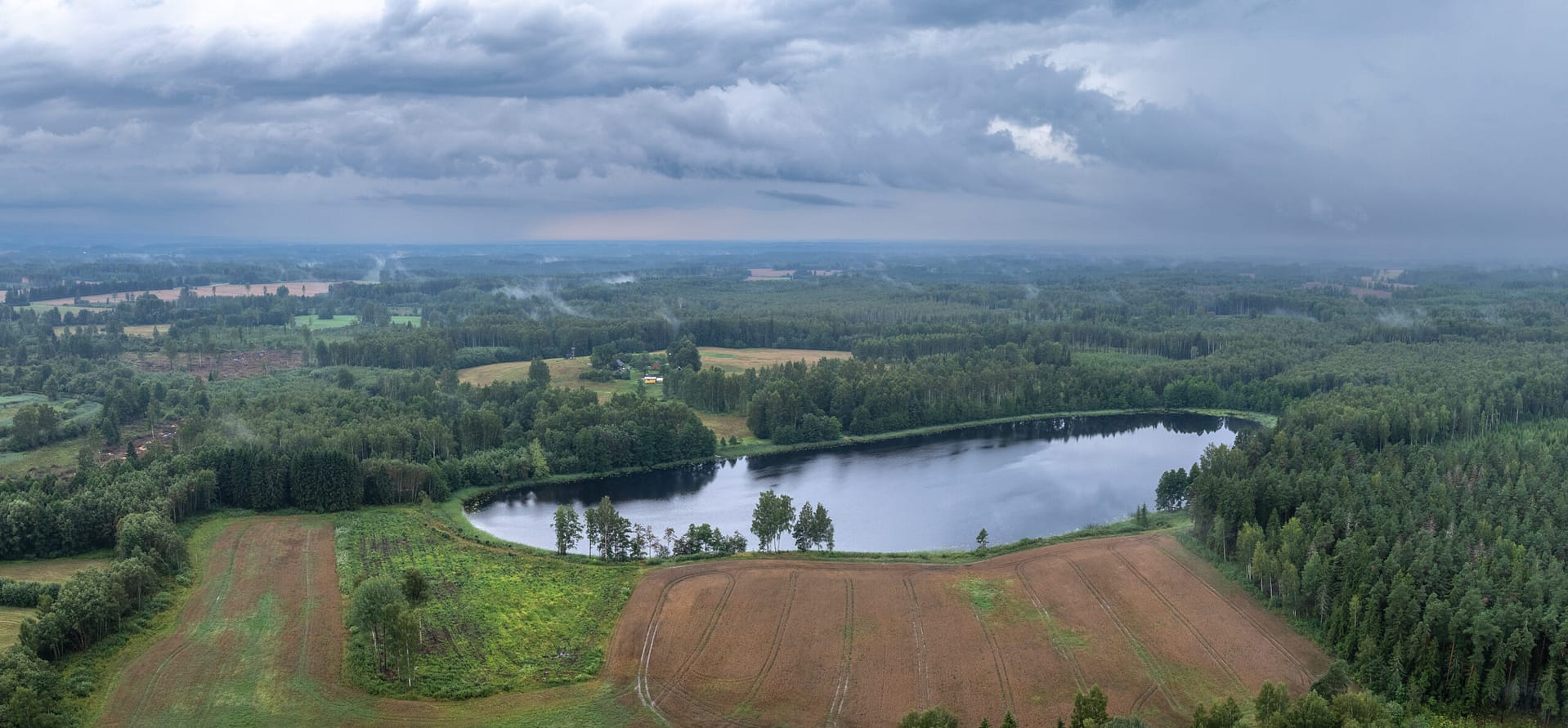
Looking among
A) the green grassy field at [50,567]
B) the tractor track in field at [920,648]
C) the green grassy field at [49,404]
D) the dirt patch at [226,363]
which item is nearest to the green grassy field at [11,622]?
the green grassy field at [50,567]

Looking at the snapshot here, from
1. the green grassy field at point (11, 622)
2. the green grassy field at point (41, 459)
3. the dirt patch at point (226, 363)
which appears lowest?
the green grassy field at point (41, 459)

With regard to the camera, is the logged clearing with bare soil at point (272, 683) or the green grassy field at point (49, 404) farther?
the green grassy field at point (49, 404)

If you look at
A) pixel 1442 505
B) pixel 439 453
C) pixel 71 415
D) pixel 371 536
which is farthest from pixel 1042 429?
pixel 71 415

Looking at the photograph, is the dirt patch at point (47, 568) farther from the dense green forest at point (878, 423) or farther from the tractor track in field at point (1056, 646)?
the tractor track in field at point (1056, 646)

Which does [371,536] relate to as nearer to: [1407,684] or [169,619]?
[169,619]

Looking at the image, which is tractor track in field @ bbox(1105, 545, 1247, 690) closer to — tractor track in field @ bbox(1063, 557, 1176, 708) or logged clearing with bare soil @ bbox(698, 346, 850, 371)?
tractor track in field @ bbox(1063, 557, 1176, 708)

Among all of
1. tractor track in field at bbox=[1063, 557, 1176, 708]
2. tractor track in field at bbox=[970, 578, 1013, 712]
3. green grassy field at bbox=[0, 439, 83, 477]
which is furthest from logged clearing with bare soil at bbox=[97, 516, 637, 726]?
green grassy field at bbox=[0, 439, 83, 477]
